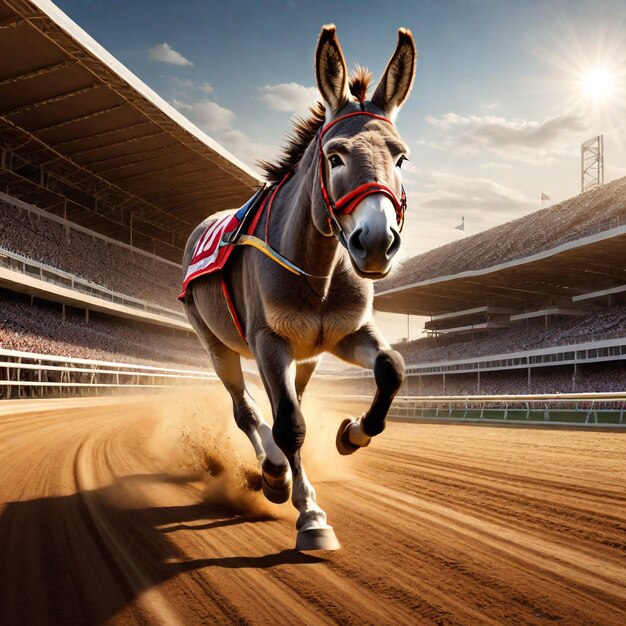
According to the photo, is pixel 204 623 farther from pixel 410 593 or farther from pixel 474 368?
pixel 474 368

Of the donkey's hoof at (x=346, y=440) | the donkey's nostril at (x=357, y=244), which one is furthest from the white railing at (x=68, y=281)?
the donkey's nostril at (x=357, y=244)

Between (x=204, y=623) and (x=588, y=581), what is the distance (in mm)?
1615

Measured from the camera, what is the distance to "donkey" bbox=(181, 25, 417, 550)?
9.62 feet

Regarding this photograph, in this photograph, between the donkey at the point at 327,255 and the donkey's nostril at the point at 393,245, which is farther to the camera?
the donkey at the point at 327,255

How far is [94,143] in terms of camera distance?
30.2 metres

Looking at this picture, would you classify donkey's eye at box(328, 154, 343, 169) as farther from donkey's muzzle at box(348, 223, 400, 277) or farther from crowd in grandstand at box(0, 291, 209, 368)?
crowd in grandstand at box(0, 291, 209, 368)

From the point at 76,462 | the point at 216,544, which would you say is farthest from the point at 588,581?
the point at 76,462

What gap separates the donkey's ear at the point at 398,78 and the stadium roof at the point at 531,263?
25.6m

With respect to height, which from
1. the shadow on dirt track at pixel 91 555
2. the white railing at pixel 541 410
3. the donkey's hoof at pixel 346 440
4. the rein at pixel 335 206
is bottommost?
the white railing at pixel 541 410

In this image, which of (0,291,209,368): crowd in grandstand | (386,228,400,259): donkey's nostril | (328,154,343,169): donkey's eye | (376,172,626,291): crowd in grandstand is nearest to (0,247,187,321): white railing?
(0,291,209,368): crowd in grandstand

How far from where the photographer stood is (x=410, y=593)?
252 centimetres

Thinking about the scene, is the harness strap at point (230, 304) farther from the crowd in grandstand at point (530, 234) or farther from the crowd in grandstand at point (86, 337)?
the crowd in grandstand at point (530, 234)

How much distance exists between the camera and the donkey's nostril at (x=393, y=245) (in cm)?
271

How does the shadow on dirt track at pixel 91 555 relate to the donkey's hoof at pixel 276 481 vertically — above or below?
below
